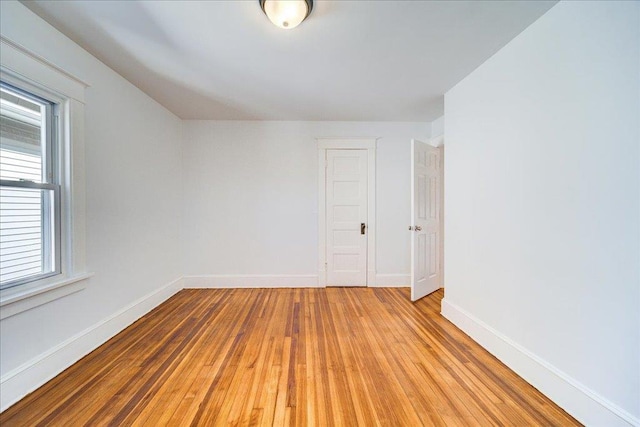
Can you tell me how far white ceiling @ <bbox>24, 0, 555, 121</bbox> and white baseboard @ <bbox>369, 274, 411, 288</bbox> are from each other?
245cm

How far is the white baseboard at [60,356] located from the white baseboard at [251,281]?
92cm

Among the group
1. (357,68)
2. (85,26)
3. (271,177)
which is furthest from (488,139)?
(85,26)

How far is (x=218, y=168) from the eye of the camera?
3639 millimetres

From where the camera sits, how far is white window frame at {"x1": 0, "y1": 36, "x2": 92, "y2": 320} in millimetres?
1545

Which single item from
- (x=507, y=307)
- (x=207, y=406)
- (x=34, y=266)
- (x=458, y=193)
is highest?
(x=458, y=193)

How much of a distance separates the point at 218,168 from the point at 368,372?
3.22 m

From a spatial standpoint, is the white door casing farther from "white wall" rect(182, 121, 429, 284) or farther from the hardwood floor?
the hardwood floor

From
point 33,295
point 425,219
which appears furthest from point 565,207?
point 33,295

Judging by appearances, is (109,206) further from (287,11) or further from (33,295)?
(287,11)

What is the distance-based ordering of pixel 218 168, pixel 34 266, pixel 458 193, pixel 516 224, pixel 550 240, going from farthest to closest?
pixel 218 168 < pixel 458 193 < pixel 516 224 < pixel 34 266 < pixel 550 240

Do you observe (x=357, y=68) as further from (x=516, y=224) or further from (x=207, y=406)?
A: (x=207, y=406)

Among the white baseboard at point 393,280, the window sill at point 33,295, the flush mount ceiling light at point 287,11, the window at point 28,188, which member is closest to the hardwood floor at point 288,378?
Answer: the window sill at point 33,295

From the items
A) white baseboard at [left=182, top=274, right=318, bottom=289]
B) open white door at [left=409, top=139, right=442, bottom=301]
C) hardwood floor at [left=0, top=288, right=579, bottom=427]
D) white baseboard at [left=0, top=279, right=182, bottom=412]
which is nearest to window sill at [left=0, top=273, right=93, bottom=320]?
white baseboard at [left=0, top=279, right=182, bottom=412]

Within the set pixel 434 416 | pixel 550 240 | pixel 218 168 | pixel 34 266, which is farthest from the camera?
pixel 218 168
